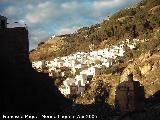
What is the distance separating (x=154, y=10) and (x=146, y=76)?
1423 inches

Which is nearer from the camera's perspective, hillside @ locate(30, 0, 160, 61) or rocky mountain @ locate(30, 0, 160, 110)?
rocky mountain @ locate(30, 0, 160, 110)

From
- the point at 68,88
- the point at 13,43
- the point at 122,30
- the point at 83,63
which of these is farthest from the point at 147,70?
the point at 83,63

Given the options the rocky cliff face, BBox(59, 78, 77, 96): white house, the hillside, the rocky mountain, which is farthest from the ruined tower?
the hillside

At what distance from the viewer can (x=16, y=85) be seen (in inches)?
1096

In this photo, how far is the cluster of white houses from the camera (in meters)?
70.8

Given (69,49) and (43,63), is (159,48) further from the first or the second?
(69,49)

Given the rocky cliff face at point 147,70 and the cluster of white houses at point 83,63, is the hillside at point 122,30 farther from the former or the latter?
the rocky cliff face at point 147,70

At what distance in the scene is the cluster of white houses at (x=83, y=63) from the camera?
2789 inches

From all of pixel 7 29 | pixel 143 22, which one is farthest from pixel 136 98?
pixel 143 22

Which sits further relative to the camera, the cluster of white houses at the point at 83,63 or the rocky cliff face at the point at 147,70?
the cluster of white houses at the point at 83,63

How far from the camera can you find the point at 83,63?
309 ft

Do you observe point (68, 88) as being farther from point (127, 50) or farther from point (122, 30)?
point (122, 30)

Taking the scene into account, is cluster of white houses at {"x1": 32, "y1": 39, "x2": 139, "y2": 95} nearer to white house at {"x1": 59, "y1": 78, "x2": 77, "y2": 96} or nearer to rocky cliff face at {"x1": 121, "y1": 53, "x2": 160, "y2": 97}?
white house at {"x1": 59, "y1": 78, "x2": 77, "y2": 96}

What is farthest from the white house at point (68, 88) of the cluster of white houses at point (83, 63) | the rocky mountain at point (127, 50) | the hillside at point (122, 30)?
the hillside at point (122, 30)
